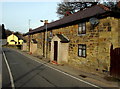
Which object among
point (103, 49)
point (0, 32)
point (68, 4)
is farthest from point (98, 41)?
point (0, 32)

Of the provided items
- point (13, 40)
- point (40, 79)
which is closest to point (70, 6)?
point (40, 79)

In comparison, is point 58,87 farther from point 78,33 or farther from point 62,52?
point 62,52

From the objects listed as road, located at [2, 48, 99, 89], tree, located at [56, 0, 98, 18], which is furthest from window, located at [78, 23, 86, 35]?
tree, located at [56, 0, 98, 18]

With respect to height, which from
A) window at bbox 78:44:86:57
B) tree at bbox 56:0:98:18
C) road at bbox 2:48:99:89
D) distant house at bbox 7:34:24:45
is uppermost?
tree at bbox 56:0:98:18

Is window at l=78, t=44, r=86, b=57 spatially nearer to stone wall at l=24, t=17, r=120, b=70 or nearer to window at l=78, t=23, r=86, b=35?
stone wall at l=24, t=17, r=120, b=70

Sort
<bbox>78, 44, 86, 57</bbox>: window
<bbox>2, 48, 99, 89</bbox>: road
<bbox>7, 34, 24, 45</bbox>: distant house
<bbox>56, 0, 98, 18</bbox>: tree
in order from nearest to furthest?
<bbox>2, 48, 99, 89</bbox>: road
<bbox>78, 44, 86, 57</bbox>: window
<bbox>56, 0, 98, 18</bbox>: tree
<bbox>7, 34, 24, 45</bbox>: distant house

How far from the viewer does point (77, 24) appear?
733 inches

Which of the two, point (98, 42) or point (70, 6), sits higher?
point (70, 6)

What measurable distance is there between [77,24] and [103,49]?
5.32 m

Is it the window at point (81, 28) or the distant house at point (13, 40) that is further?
the distant house at point (13, 40)

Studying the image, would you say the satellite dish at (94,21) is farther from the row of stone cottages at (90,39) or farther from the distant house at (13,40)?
the distant house at (13,40)

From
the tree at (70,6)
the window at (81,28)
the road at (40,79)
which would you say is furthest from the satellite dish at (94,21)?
the tree at (70,6)

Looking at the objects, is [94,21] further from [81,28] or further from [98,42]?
[81,28]

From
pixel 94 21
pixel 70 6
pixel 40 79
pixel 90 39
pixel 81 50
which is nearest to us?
pixel 40 79
